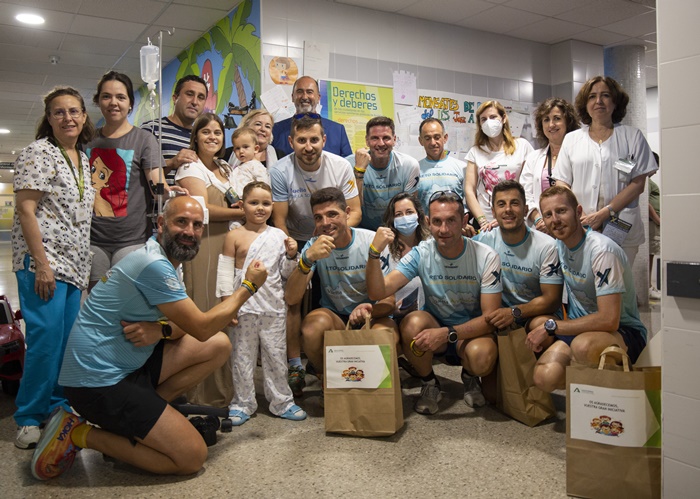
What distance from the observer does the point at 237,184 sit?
3150mm

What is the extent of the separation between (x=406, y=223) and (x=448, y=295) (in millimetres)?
564

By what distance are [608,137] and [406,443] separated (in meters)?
1.97

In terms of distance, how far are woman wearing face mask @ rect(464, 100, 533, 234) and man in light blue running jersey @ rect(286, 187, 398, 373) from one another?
3.08 feet

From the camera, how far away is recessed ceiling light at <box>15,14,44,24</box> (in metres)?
5.60

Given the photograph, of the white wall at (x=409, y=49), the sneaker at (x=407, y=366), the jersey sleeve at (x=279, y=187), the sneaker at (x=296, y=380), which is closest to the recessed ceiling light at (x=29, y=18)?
the white wall at (x=409, y=49)

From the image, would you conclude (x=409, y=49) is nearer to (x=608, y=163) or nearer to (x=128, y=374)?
(x=608, y=163)

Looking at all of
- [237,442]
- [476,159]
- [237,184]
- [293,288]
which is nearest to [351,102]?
[476,159]

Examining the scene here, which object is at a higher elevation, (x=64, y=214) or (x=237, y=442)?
(x=64, y=214)

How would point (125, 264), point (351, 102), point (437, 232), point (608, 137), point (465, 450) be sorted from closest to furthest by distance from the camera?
1. point (125, 264)
2. point (465, 450)
3. point (437, 232)
4. point (608, 137)
5. point (351, 102)

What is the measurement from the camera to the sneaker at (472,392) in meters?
2.92

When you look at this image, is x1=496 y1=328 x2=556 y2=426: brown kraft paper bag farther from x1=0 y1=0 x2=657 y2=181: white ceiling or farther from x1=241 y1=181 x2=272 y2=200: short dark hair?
x1=0 y1=0 x2=657 y2=181: white ceiling

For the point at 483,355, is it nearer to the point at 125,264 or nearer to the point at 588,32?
the point at 125,264

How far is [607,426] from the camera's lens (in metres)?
1.91

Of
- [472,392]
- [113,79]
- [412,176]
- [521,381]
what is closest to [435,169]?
[412,176]
